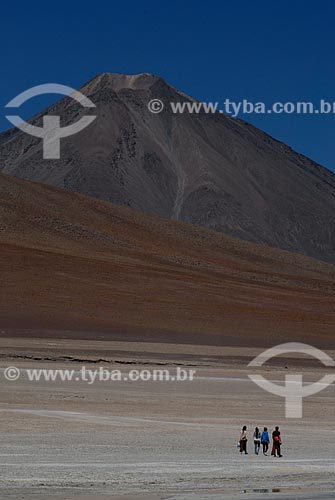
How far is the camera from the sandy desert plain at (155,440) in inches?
535

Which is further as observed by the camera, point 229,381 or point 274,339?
point 274,339

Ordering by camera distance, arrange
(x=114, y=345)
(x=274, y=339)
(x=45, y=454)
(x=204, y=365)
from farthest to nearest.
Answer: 1. (x=274, y=339)
2. (x=114, y=345)
3. (x=204, y=365)
4. (x=45, y=454)

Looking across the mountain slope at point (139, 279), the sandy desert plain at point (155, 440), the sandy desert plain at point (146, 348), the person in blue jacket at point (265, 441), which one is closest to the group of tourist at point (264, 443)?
the person in blue jacket at point (265, 441)

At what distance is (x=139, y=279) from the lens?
67312 millimetres

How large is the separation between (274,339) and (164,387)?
21751 mm

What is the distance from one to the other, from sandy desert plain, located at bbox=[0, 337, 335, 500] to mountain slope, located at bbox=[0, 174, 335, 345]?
649 inches

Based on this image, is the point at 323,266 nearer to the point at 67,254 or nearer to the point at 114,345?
the point at 67,254

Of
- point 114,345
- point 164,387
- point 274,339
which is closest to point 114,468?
point 164,387

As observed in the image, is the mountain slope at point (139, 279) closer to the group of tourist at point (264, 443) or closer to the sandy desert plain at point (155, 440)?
the sandy desert plain at point (155, 440)

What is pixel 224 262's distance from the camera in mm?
90875

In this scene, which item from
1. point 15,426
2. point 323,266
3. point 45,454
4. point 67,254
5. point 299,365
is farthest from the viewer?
point 323,266

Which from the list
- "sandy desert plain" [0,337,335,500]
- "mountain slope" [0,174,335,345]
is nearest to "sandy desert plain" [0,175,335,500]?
"sandy desert plain" [0,337,335,500]

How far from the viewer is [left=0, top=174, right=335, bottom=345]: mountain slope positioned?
170 ft

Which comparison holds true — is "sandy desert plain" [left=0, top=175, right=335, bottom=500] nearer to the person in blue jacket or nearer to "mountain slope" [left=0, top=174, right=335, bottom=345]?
"mountain slope" [left=0, top=174, right=335, bottom=345]
